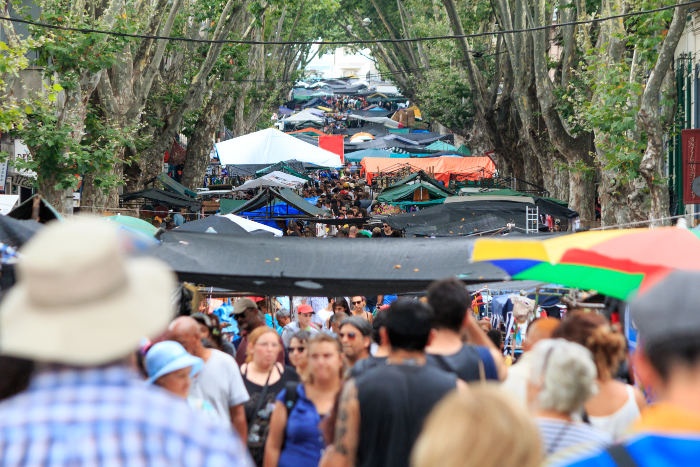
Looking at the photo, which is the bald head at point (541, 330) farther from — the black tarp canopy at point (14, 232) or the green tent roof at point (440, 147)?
the green tent roof at point (440, 147)

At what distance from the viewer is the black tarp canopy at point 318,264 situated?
812cm

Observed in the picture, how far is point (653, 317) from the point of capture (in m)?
2.56

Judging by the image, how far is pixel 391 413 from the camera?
4.37m

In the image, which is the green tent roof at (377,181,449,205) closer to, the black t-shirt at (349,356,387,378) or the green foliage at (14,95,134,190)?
the green foliage at (14,95,134,190)

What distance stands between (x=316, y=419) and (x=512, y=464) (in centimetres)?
310

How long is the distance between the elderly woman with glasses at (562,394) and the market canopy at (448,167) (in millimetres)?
29077

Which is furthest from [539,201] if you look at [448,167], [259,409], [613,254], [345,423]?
[345,423]

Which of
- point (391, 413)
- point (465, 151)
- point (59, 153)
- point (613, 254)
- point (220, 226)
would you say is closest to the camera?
point (391, 413)

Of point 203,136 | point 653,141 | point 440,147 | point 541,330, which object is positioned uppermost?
point 440,147

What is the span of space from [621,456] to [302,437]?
3302 millimetres

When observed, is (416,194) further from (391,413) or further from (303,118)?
(303,118)

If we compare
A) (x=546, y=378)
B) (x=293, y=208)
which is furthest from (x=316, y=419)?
(x=293, y=208)

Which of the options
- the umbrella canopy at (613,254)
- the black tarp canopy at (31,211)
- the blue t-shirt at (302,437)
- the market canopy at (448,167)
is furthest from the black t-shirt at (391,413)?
the market canopy at (448,167)

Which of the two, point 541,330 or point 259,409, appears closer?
point 541,330
